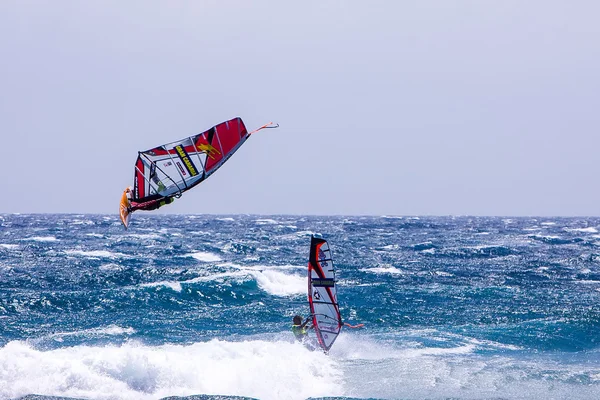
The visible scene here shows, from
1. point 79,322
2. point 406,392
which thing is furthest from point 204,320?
point 406,392

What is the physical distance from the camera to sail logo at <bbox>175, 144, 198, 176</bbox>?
52.9 feet

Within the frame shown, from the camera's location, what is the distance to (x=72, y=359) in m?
18.0

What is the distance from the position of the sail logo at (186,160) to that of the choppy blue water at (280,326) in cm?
506

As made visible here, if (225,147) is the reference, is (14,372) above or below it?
below

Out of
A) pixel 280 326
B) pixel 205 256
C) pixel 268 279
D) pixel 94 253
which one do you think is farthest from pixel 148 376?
pixel 94 253

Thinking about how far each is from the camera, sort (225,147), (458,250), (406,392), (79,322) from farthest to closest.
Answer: (458,250) → (79,322) → (406,392) → (225,147)

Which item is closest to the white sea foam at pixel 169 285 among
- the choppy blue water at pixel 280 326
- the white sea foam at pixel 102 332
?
the choppy blue water at pixel 280 326

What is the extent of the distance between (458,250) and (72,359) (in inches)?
1570

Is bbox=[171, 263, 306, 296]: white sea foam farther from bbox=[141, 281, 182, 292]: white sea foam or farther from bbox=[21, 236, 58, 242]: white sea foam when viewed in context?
bbox=[21, 236, 58, 242]: white sea foam

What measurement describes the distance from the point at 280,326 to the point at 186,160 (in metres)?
10.9

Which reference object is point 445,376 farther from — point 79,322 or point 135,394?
point 79,322

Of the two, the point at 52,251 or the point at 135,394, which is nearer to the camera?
the point at 135,394

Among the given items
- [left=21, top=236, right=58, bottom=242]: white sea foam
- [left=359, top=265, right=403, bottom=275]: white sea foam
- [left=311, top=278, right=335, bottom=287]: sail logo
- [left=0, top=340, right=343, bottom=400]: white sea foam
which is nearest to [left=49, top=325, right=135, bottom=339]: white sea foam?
[left=0, top=340, right=343, bottom=400]: white sea foam

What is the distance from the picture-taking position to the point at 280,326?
83.3 ft
